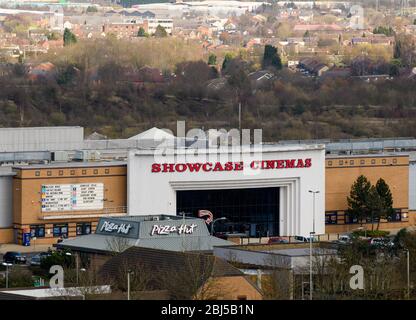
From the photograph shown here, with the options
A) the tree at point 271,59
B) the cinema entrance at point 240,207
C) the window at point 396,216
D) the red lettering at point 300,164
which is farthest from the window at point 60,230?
the tree at point 271,59

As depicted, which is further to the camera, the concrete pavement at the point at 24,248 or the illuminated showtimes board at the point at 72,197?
the illuminated showtimes board at the point at 72,197

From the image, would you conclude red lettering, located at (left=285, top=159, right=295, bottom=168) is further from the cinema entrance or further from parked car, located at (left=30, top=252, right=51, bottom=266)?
parked car, located at (left=30, top=252, right=51, bottom=266)

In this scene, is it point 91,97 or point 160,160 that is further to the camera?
point 91,97

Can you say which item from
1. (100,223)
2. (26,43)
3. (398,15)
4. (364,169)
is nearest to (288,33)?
(398,15)

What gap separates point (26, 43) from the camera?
116125 millimetres

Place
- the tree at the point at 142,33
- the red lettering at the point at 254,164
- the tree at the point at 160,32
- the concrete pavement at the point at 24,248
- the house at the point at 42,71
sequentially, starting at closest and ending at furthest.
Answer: the concrete pavement at the point at 24,248, the red lettering at the point at 254,164, the house at the point at 42,71, the tree at the point at 160,32, the tree at the point at 142,33

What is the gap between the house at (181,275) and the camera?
2686cm

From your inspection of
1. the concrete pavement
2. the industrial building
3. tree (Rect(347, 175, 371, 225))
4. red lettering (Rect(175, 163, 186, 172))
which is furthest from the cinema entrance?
the concrete pavement

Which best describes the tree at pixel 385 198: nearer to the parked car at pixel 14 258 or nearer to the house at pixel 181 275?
the parked car at pixel 14 258

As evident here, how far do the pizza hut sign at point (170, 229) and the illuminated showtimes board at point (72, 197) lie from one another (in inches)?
262

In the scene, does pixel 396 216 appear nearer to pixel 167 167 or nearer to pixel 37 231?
pixel 167 167

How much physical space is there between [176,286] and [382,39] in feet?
295

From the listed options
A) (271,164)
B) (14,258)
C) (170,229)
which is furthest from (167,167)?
(170,229)
